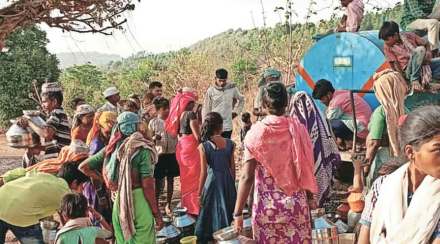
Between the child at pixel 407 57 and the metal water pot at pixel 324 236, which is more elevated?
the child at pixel 407 57

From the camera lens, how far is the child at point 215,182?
523 centimetres

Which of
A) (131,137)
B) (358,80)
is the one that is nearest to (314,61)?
(358,80)

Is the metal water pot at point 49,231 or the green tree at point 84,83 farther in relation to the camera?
the green tree at point 84,83

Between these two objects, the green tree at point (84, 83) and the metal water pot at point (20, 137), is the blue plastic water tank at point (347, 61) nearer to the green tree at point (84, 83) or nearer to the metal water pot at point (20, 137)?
the metal water pot at point (20, 137)

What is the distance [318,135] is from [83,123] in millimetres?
2345

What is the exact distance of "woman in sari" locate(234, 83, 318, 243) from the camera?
154 inches

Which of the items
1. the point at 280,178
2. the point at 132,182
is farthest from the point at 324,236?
the point at 132,182

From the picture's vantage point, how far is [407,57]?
19.5 ft

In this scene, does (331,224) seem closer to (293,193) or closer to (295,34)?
(293,193)

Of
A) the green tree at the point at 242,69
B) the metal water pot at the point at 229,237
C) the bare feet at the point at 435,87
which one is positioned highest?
the green tree at the point at 242,69

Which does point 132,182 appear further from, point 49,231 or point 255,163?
point 49,231

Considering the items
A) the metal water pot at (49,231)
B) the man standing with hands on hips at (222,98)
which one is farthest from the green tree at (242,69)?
the metal water pot at (49,231)

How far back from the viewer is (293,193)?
400cm

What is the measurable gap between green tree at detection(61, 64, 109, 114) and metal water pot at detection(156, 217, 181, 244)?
518 inches
